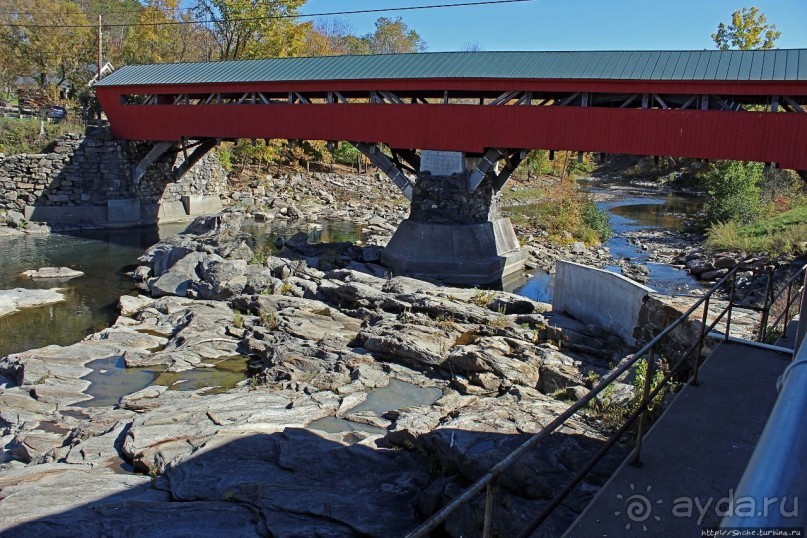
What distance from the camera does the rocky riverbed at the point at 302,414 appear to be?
499 cm

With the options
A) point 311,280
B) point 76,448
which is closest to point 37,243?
point 311,280

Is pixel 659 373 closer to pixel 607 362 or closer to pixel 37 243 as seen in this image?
pixel 607 362

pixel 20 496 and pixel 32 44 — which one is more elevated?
pixel 32 44

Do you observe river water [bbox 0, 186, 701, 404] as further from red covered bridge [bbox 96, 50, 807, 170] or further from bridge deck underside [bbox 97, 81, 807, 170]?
red covered bridge [bbox 96, 50, 807, 170]

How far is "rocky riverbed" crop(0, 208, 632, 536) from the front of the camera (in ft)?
16.4

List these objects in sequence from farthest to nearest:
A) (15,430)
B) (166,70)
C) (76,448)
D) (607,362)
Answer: (166,70) → (607,362) → (15,430) → (76,448)

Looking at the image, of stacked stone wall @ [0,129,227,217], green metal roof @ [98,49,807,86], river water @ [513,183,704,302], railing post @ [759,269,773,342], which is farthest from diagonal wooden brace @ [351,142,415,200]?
railing post @ [759,269,773,342]

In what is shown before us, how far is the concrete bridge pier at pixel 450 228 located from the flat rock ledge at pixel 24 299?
8.40 metres

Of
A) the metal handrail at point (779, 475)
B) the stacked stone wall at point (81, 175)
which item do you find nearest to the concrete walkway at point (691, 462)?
the metal handrail at point (779, 475)

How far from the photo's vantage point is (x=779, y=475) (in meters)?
1.36

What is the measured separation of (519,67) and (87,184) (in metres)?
16.1

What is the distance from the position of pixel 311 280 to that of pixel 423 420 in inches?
358

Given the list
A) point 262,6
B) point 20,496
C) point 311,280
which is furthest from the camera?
point 262,6

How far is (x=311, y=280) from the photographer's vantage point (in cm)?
1585
